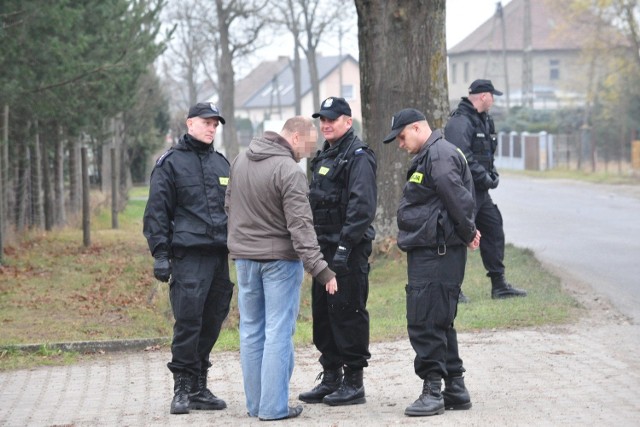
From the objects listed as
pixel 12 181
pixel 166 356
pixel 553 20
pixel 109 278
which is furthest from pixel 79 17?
pixel 553 20

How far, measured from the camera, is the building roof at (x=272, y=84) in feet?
355

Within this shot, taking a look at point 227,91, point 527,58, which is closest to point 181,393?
point 227,91

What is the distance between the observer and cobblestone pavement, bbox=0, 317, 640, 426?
23.0 ft

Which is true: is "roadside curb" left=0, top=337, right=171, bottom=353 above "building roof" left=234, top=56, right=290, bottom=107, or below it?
below

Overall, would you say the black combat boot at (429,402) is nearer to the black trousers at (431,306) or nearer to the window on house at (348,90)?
the black trousers at (431,306)

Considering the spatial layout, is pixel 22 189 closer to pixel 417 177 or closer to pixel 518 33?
pixel 417 177

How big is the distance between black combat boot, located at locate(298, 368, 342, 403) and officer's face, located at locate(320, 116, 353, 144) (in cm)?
156

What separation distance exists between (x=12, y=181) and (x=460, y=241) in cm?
1701

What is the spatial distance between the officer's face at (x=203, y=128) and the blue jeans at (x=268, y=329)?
2.95 feet

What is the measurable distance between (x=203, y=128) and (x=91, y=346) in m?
3.38

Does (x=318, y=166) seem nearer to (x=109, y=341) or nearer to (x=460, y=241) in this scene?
(x=460, y=241)

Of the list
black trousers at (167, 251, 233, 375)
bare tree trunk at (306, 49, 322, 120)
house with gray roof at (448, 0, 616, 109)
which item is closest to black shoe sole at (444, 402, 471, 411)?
black trousers at (167, 251, 233, 375)

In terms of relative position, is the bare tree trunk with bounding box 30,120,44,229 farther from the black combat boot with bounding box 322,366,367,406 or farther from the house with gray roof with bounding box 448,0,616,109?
the house with gray roof with bounding box 448,0,616,109

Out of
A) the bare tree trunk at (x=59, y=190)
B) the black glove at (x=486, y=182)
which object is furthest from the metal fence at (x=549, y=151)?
the black glove at (x=486, y=182)
